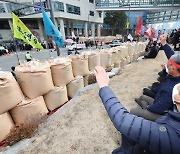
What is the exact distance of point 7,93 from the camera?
240cm

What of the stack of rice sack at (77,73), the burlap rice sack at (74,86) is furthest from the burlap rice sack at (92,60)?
the burlap rice sack at (74,86)

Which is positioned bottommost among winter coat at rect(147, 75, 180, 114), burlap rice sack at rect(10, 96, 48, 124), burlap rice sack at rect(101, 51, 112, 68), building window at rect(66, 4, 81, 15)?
burlap rice sack at rect(10, 96, 48, 124)

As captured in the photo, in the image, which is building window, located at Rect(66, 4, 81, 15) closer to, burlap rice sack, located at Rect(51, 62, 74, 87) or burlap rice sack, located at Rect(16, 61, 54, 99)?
burlap rice sack, located at Rect(51, 62, 74, 87)

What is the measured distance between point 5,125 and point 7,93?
52cm

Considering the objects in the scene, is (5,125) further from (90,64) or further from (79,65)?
(90,64)

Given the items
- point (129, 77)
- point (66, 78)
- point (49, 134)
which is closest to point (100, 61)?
point (129, 77)

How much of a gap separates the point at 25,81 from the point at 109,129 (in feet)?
5.69

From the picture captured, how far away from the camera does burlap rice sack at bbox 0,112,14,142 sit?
92.4 inches

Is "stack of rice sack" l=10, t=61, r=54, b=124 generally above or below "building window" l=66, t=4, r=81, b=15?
below

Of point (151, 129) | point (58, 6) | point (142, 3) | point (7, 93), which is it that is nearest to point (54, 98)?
point (7, 93)

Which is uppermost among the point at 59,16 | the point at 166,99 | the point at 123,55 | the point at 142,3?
the point at 142,3

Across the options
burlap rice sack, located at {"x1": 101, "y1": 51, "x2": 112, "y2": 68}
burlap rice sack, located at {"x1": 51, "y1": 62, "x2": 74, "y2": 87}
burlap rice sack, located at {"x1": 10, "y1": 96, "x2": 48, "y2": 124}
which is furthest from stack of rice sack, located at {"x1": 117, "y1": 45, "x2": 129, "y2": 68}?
burlap rice sack, located at {"x1": 10, "y1": 96, "x2": 48, "y2": 124}

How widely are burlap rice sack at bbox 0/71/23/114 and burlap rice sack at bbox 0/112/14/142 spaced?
0.10 m

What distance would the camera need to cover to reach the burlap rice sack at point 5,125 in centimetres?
235
